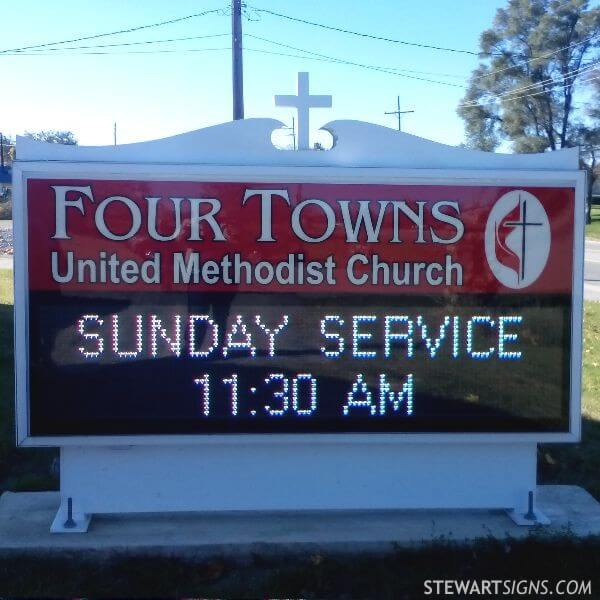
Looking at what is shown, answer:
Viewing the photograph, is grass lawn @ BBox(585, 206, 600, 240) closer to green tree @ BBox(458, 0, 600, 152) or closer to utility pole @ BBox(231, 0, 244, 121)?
green tree @ BBox(458, 0, 600, 152)

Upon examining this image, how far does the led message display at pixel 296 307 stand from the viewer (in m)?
4.89

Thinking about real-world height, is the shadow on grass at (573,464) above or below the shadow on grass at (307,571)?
above

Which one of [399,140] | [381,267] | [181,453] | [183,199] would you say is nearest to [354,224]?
[381,267]

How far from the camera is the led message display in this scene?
489 centimetres

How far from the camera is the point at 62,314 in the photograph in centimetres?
489

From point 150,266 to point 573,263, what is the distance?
2403 mm

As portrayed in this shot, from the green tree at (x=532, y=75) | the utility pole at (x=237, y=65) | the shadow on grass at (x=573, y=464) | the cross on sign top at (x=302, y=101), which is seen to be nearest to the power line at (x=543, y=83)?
the green tree at (x=532, y=75)

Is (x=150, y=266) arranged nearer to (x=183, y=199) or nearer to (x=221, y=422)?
(x=183, y=199)

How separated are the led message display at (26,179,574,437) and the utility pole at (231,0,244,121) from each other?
479 inches

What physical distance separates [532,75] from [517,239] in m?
41.1

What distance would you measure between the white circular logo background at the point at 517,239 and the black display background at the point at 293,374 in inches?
5.7

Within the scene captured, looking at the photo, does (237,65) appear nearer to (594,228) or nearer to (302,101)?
(302,101)

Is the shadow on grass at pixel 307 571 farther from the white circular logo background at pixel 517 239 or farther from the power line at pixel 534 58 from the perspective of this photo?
the power line at pixel 534 58

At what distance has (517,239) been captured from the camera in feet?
16.7
